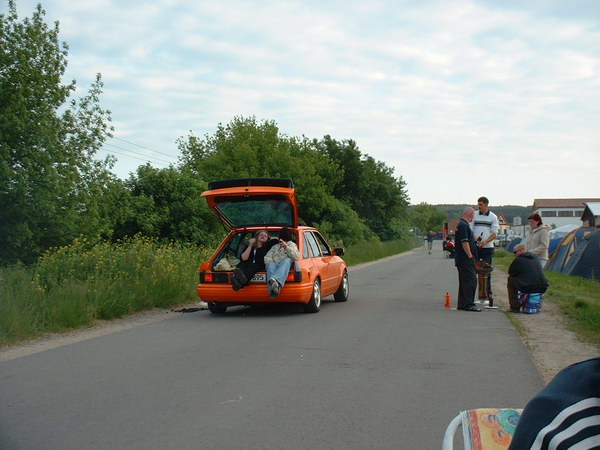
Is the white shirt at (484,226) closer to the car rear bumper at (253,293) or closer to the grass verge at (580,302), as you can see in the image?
the grass verge at (580,302)

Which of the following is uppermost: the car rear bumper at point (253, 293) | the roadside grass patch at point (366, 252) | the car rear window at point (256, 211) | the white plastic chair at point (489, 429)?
the car rear window at point (256, 211)

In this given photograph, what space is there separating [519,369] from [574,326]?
3891mm

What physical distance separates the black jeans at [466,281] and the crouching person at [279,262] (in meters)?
3.14

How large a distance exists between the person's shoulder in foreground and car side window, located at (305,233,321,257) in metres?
11.6

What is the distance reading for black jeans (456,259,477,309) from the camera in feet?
41.4

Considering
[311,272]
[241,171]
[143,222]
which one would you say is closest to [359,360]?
[311,272]

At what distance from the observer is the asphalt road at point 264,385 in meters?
4.97

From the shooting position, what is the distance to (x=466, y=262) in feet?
41.5

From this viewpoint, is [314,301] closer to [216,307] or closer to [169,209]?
[216,307]

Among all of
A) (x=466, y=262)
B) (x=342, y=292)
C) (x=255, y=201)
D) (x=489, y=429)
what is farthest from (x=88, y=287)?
(x=489, y=429)

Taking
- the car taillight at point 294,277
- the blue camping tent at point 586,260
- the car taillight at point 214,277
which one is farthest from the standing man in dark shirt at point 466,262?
the blue camping tent at point 586,260

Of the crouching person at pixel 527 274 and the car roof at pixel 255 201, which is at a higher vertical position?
the car roof at pixel 255 201

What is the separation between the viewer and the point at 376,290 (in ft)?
58.9

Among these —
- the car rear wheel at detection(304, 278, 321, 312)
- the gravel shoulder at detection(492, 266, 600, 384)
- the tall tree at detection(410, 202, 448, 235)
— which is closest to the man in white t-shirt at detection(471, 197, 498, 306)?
the gravel shoulder at detection(492, 266, 600, 384)
